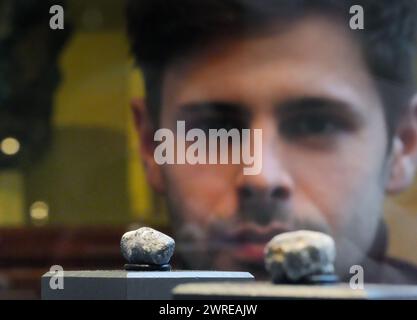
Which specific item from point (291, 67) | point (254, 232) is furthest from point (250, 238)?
point (291, 67)

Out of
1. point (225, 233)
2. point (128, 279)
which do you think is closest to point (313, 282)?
point (128, 279)

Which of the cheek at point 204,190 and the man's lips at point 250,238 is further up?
the cheek at point 204,190

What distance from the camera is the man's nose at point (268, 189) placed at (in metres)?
4.21

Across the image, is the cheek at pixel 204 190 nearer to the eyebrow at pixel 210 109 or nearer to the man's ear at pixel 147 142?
the man's ear at pixel 147 142

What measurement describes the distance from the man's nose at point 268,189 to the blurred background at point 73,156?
0.37 m

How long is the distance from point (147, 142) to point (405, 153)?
114 cm

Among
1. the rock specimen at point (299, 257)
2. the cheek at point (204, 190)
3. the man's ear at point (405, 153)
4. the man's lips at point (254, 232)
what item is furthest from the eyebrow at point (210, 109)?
the rock specimen at point (299, 257)

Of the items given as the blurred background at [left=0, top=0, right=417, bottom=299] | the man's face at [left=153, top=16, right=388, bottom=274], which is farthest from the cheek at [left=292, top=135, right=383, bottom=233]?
the blurred background at [left=0, top=0, right=417, bottom=299]

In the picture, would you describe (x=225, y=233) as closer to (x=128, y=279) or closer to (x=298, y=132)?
(x=298, y=132)

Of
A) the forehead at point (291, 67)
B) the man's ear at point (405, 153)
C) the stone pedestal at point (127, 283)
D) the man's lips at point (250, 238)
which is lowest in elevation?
the stone pedestal at point (127, 283)

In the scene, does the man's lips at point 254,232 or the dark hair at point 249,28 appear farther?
the dark hair at point 249,28

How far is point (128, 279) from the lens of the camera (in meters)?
3.16

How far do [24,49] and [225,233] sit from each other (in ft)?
4.07

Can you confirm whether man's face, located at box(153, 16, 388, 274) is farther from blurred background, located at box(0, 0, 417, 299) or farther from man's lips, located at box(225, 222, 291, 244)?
blurred background, located at box(0, 0, 417, 299)
